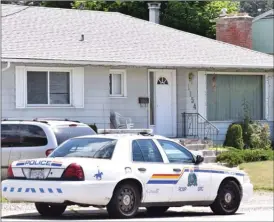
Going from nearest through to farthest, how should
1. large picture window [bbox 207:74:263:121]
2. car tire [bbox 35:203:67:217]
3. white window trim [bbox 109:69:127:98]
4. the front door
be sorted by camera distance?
car tire [bbox 35:203:67:217] → white window trim [bbox 109:69:127:98] → the front door → large picture window [bbox 207:74:263:121]

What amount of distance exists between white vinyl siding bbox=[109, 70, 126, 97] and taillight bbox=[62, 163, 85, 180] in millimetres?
13243

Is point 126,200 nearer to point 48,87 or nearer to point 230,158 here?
point 48,87

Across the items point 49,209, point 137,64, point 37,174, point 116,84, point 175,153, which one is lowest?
point 49,209

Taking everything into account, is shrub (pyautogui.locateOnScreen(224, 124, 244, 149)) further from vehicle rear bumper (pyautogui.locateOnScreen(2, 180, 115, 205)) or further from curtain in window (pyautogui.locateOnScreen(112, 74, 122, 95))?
vehicle rear bumper (pyautogui.locateOnScreen(2, 180, 115, 205))

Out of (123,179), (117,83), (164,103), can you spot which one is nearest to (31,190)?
(123,179)

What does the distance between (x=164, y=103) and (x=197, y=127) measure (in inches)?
55.3

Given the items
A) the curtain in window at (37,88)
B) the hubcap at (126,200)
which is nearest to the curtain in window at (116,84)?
the curtain in window at (37,88)

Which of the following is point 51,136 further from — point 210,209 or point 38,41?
point 38,41

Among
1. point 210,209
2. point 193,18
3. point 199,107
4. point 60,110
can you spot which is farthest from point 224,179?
point 193,18

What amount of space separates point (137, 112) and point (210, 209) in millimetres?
10500

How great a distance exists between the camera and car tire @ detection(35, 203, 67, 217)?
15.0 meters

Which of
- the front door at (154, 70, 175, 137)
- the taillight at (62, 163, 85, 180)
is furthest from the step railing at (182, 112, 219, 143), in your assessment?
the taillight at (62, 163, 85, 180)

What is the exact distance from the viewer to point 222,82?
98.9ft

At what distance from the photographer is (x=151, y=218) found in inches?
598
